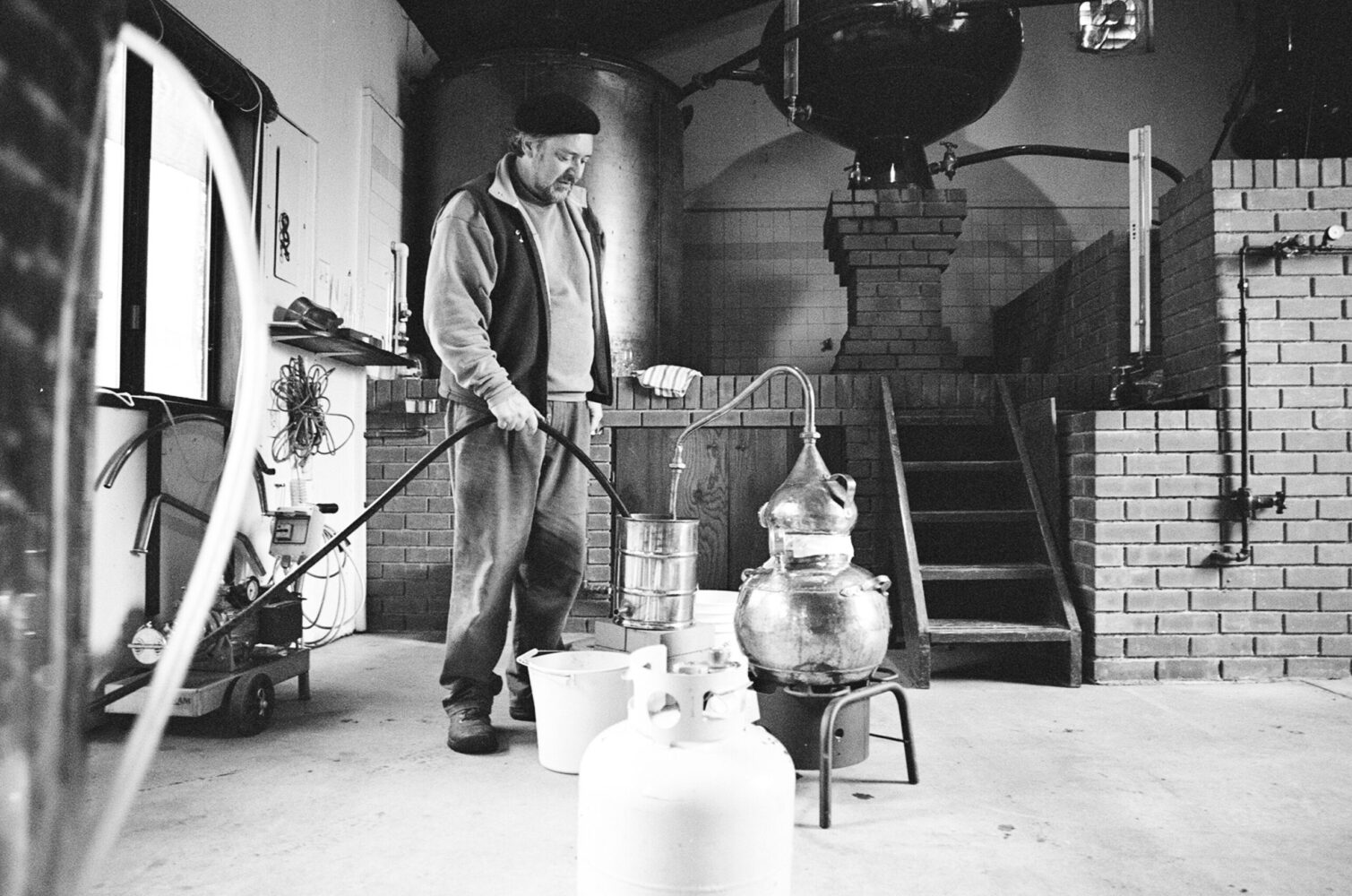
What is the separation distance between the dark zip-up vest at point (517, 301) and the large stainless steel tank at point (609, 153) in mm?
2259

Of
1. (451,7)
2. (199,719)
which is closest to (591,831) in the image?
(199,719)

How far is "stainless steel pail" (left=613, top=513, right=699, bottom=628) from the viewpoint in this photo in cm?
248

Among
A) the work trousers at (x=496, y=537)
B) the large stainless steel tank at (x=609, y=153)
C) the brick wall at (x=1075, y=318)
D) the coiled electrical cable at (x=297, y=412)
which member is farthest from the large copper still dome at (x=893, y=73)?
the work trousers at (x=496, y=537)

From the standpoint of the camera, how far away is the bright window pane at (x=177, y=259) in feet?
10.5

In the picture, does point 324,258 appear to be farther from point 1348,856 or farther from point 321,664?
point 1348,856

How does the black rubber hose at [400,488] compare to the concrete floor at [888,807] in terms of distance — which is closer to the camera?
the concrete floor at [888,807]

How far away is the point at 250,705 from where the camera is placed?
101 inches

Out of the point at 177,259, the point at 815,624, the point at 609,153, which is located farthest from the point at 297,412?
the point at 815,624

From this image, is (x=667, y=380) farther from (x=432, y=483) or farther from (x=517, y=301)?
(x=517, y=301)

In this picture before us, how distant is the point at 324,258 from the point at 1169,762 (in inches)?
Result: 141

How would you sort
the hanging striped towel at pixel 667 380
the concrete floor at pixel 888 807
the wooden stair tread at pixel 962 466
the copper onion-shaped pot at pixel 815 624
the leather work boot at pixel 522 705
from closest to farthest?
1. the concrete floor at pixel 888 807
2. the copper onion-shaped pot at pixel 815 624
3. the leather work boot at pixel 522 705
4. the wooden stair tread at pixel 962 466
5. the hanging striped towel at pixel 667 380

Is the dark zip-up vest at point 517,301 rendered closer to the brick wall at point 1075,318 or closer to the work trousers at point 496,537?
the work trousers at point 496,537

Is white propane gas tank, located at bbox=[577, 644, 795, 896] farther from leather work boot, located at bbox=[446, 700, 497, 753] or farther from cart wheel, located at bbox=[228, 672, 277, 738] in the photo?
cart wheel, located at bbox=[228, 672, 277, 738]

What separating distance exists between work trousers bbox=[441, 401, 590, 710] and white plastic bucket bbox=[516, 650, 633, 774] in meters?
0.31
